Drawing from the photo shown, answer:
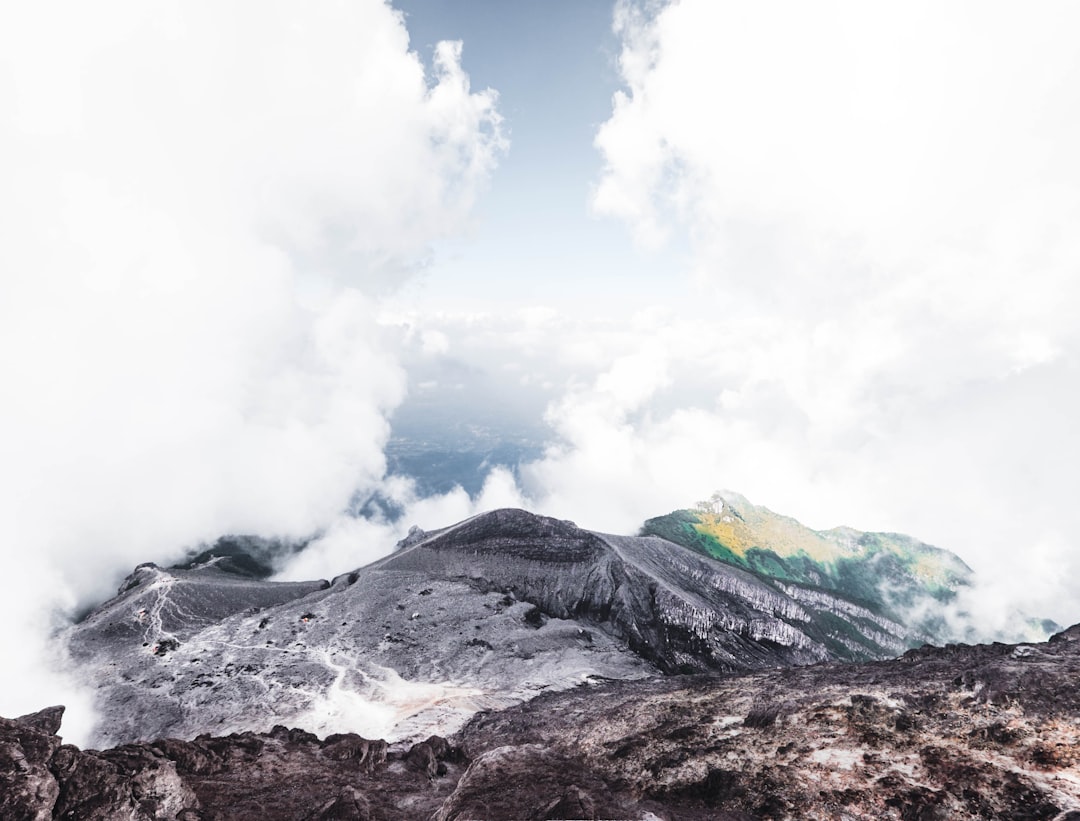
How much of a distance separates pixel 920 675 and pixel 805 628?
13046 centimetres

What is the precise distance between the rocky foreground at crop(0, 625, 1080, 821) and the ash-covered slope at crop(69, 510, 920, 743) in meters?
20.6

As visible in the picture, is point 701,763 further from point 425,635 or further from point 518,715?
point 425,635

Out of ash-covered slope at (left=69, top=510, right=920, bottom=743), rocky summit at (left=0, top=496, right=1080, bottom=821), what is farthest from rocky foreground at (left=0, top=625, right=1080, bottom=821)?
ash-covered slope at (left=69, top=510, right=920, bottom=743)

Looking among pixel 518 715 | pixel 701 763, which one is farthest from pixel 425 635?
pixel 701 763

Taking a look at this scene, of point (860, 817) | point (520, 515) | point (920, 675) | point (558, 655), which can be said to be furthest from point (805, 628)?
point (860, 817)

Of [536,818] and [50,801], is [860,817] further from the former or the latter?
[50,801]

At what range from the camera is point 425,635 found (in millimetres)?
79188

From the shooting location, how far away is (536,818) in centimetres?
2206

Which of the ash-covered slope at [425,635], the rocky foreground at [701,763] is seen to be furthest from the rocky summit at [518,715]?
the ash-covered slope at [425,635]

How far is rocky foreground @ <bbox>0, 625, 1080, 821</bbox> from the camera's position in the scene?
71.0 feet

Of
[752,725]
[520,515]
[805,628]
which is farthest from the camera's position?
[805,628]

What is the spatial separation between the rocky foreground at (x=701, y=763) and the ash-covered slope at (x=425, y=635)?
20.6 metres

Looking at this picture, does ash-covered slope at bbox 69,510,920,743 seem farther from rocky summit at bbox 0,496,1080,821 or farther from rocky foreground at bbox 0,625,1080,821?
rocky foreground at bbox 0,625,1080,821

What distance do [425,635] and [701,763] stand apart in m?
59.4
